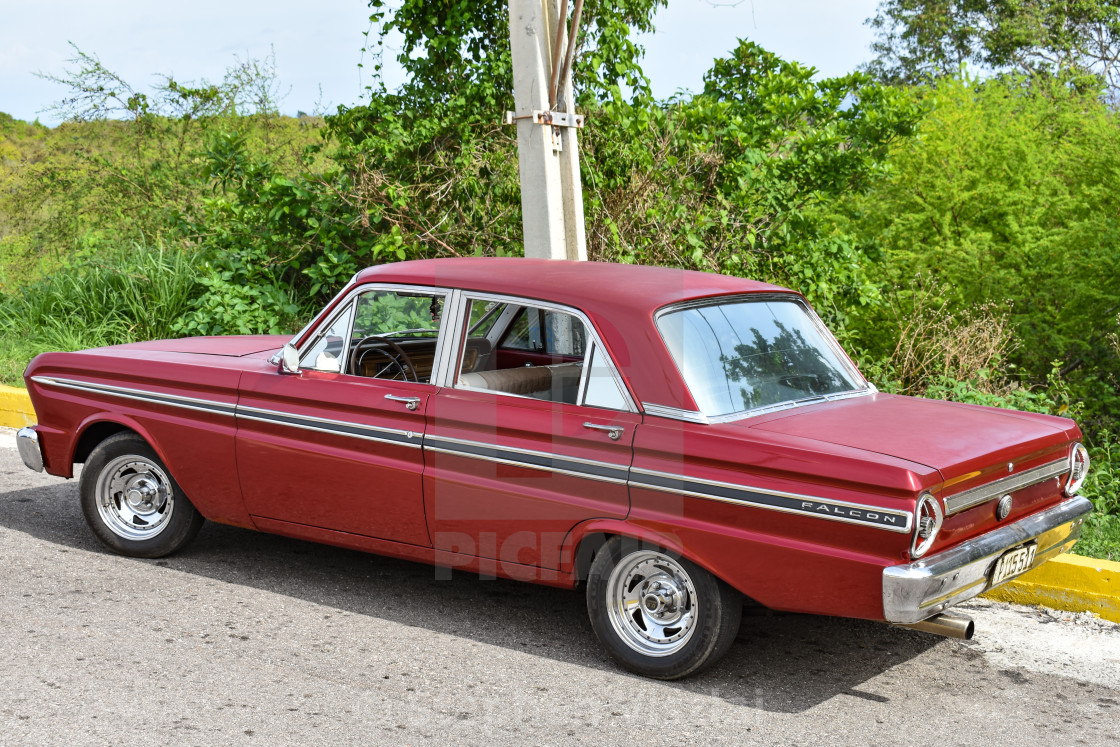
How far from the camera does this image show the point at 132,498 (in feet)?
18.9

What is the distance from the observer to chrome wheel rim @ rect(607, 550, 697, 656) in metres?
4.32

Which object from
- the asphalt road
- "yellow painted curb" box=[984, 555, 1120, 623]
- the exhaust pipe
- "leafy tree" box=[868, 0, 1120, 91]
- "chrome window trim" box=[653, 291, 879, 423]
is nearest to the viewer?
the asphalt road

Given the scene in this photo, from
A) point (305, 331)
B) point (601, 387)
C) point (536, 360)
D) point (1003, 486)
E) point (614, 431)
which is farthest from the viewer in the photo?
point (536, 360)

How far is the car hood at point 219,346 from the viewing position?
577 cm

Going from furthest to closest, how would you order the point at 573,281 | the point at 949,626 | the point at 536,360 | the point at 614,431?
the point at 536,360 → the point at 573,281 → the point at 614,431 → the point at 949,626

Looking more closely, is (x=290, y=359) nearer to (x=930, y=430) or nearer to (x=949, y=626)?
(x=930, y=430)

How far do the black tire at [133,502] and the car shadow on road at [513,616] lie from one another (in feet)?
0.39

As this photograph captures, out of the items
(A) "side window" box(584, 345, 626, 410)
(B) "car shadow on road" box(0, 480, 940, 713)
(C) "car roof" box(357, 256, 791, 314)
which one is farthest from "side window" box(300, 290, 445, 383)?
(B) "car shadow on road" box(0, 480, 940, 713)

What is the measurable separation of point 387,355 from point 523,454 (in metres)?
1.14

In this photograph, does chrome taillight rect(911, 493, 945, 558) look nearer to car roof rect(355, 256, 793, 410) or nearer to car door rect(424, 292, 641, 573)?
car roof rect(355, 256, 793, 410)

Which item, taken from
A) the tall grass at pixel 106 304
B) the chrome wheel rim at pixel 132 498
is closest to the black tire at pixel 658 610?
the chrome wheel rim at pixel 132 498

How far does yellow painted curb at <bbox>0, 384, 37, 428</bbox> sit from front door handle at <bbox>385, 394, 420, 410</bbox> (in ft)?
17.9

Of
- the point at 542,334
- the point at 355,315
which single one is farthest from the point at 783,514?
the point at 355,315

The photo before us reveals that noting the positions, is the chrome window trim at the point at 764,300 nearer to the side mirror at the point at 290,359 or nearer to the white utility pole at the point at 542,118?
the side mirror at the point at 290,359
